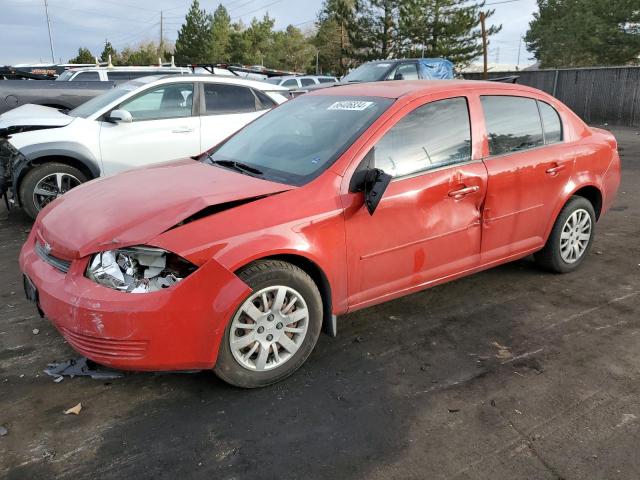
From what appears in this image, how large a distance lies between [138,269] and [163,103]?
4708mm

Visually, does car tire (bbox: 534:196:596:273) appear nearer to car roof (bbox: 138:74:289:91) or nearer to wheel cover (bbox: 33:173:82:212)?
car roof (bbox: 138:74:289:91)

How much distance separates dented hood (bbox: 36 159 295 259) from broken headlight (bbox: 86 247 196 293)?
0.19ft

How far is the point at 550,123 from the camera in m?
4.57

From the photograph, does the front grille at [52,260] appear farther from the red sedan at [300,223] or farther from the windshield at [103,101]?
the windshield at [103,101]

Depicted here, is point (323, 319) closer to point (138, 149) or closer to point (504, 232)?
point (504, 232)

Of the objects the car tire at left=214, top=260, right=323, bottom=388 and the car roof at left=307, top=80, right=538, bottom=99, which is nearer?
the car tire at left=214, top=260, right=323, bottom=388

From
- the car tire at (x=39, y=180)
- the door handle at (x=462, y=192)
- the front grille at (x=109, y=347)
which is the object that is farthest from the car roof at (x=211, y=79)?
the front grille at (x=109, y=347)

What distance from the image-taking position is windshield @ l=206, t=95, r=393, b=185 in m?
3.49

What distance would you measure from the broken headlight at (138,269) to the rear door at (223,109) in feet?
14.5

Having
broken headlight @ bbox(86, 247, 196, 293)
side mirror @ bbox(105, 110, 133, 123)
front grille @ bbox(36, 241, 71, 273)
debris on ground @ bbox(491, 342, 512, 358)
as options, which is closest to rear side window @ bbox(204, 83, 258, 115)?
side mirror @ bbox(105, 110, 133, 123)

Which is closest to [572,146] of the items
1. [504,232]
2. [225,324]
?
[504,232]

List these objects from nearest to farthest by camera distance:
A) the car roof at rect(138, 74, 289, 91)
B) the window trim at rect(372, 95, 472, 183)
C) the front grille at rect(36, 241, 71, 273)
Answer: the front grille at rect(36, 241, 71, 273)
the window trim at rect(372, 95, 472, 183)
the car roof at rect(138, 74, 289, 91)

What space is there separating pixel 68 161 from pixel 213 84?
211 cm

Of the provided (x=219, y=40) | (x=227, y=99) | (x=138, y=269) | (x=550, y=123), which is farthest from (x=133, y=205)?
(x=219, y=40)
